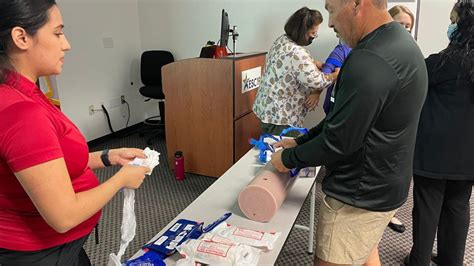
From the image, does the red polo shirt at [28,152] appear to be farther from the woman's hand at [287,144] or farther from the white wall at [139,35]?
the white wall at [139,35]

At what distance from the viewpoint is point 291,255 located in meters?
2.16

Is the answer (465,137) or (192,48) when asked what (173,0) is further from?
(465,137)

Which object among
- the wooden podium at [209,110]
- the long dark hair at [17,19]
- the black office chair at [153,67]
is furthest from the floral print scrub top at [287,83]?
the black office chair at [153,67]

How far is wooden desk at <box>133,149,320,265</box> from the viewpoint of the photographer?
122 cm

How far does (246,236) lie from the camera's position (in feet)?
3.88

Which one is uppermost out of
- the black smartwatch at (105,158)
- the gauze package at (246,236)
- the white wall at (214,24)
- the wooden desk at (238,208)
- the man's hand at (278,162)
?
the white wall at (214,24)

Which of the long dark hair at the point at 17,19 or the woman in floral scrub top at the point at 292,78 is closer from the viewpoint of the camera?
the long dark hair at the point at 17,19

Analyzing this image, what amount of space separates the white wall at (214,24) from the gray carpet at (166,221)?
5.19 feet

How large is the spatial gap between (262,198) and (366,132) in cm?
46

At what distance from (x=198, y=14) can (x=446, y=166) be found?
129 inches

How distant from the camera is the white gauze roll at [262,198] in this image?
1.30 m

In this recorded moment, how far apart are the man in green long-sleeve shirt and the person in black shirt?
58cm

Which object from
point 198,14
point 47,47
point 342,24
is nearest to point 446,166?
point 342,24

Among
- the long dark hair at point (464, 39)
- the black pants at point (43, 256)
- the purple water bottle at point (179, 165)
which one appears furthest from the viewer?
the purple water bottle at point (179, 165)
